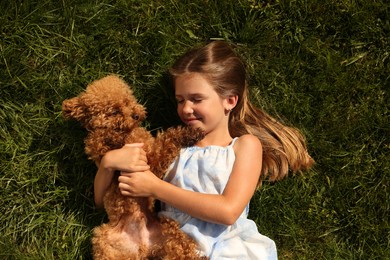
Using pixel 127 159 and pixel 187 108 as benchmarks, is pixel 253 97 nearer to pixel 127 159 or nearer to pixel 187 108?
pixel 187 108

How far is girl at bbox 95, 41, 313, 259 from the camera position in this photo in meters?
2.91

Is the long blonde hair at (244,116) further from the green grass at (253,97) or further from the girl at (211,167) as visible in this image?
the green grass at (253,97)

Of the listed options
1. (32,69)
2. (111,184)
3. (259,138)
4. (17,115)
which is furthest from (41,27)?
→ (259,138)

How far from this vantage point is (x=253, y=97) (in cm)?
362

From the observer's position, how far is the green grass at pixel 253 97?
3.50m

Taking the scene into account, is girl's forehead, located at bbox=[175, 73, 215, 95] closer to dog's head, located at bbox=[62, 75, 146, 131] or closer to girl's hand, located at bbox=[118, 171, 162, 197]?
dog's head, located at bbox=[62, 75, 146, 131]

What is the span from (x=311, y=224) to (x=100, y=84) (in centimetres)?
202

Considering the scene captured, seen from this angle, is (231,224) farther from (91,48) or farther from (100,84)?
(91,48)

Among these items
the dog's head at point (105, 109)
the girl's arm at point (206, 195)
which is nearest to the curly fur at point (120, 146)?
the dog's head at point (105, 109)

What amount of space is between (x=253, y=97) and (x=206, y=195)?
1048 mm

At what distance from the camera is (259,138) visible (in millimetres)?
3381

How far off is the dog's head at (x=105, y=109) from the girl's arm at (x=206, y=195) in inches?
14.0

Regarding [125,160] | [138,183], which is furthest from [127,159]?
[138,183]

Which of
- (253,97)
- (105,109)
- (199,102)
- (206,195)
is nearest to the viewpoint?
(105,109)
